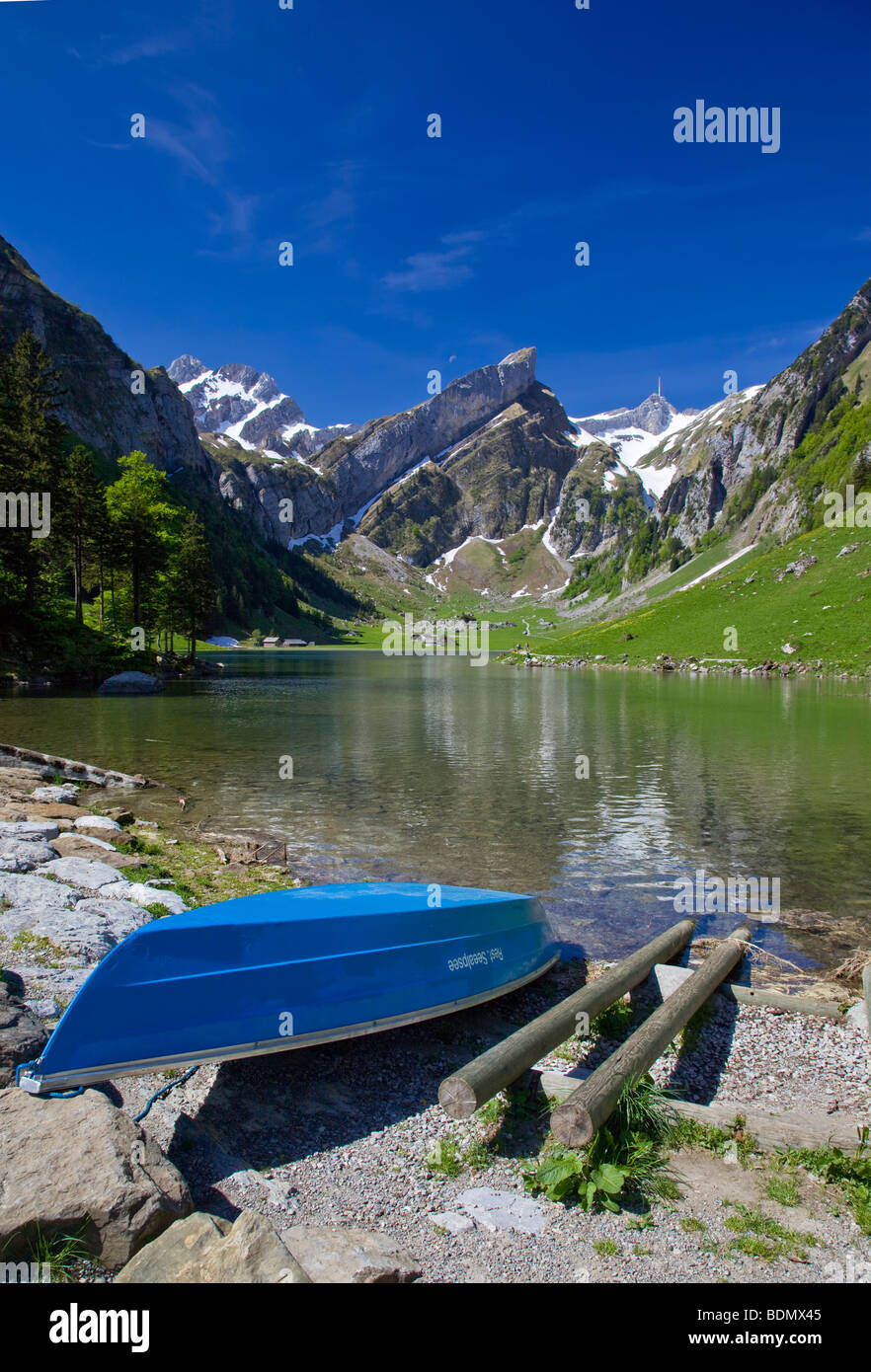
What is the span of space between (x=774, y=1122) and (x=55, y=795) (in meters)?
21.3

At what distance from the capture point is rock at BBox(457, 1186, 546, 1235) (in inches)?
236

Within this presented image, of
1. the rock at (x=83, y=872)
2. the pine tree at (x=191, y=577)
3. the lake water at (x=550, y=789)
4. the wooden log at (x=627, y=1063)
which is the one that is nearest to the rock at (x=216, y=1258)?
the wooden log at (x=627, y=1063)

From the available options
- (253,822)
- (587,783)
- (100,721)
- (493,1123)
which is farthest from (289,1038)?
(100,721)

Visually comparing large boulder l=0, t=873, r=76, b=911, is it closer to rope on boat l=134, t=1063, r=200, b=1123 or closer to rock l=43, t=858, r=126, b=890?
rock l=43, t=858, r=126, b=890

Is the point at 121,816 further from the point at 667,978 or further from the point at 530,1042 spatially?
the point at 530,1042

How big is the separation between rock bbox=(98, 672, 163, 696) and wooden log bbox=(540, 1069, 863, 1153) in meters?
54.4

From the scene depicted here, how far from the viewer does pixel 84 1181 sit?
5.38 metres

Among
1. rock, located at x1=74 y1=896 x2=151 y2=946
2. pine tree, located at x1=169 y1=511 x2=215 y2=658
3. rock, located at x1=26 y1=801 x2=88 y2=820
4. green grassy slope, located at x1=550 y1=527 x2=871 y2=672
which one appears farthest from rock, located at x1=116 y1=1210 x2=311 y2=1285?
pine tree, located at x1=169 y1=511 x2=215 y2=658

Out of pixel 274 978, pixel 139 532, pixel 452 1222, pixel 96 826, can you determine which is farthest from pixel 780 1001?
pixel 139 532

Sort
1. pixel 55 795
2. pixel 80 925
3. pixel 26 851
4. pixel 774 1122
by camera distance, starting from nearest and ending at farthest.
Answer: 1. pixel 774 1122
2. pixel 80 925
3. pixel 26 851
4. pixel 55 795

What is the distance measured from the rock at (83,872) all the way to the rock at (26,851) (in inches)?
10.3

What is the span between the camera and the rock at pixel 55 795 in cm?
2088

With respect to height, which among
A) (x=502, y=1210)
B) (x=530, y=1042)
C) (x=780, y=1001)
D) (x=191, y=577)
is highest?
(x=191, y=577)

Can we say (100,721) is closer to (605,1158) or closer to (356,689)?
(356,689)
